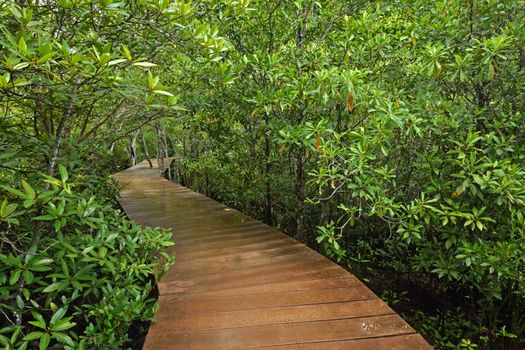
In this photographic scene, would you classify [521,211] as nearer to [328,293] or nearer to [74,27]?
[328,293]

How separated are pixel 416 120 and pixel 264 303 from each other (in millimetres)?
1882

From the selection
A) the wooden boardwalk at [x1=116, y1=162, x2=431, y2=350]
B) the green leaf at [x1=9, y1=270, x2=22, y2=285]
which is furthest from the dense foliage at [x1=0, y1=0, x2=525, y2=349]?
the wooden boardwalk at [x1=116, y1=162, x2=431, y2=350]

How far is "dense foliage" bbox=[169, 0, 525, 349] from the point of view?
2646 mm

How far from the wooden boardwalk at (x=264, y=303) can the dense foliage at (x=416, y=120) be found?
19.5 inches

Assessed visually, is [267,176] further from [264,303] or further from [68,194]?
[68,194]

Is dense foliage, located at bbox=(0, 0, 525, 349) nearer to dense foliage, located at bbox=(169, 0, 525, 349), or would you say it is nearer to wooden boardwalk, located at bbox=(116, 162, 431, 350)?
dense foliage, located at bbox=(169, 0, 525, 349)

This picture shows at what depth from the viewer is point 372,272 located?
16.6ft

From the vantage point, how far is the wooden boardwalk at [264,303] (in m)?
2.01

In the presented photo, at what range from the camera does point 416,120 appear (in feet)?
8.46

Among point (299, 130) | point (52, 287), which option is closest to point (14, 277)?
point (52, 287)

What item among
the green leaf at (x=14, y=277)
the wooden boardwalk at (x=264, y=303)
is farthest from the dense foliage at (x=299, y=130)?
the wooden boardwalk at (x=264, y=303)

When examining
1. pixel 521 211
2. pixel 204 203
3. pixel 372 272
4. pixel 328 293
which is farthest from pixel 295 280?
pixel 204 203

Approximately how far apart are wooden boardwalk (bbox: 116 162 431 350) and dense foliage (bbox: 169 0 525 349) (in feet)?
1.63

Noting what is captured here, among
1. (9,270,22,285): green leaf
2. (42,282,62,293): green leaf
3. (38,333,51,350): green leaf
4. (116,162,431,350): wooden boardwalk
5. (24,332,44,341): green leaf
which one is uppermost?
(9,270,22,285): green leaf
